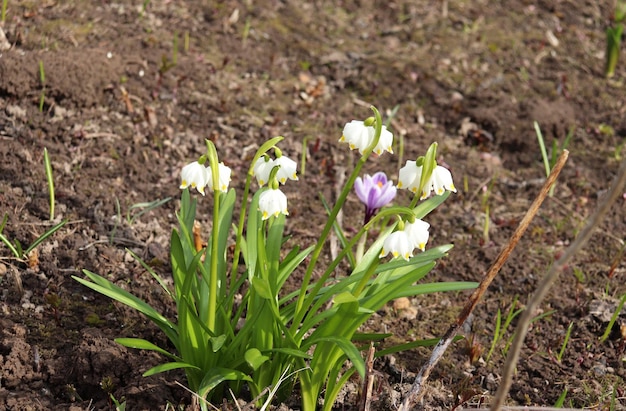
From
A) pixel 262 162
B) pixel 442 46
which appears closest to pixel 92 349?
pixel 262 162

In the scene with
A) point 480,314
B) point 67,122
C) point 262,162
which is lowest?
point 480,314

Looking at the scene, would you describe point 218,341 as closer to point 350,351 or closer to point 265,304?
point 265,304

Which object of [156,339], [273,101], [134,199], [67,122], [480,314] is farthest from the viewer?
[273,101]

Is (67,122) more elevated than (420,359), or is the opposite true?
(67,122)

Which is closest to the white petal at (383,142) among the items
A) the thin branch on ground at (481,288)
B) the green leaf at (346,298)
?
the green leaf at (346,298)

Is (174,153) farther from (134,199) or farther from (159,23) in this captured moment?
(159,23)

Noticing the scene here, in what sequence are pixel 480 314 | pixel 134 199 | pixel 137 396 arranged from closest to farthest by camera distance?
pixel 137 396 → pixel 480 314 → pixel 134 199

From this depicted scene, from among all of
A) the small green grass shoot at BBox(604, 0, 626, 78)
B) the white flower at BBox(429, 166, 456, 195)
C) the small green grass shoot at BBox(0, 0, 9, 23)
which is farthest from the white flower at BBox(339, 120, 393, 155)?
the small green grass shoot at BBox(604, 0, 626, 78)

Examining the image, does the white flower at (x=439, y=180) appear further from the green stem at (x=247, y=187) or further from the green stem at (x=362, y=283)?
the green stem at (x=247, y=187)

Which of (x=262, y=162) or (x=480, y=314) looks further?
(x=480, y=314)
